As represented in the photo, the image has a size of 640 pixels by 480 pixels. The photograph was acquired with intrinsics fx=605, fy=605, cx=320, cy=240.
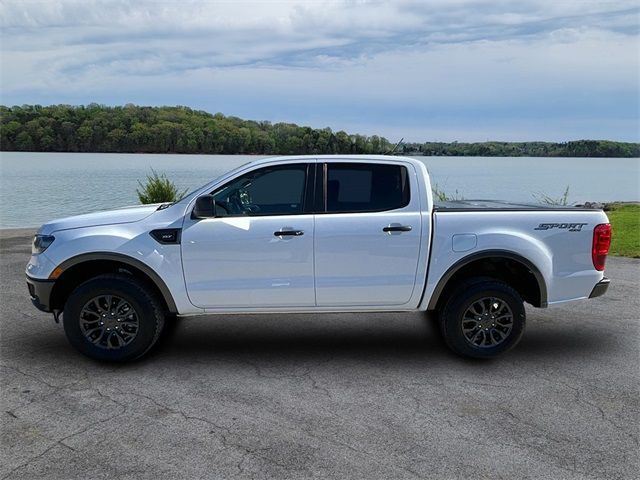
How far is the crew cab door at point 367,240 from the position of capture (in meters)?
5.40

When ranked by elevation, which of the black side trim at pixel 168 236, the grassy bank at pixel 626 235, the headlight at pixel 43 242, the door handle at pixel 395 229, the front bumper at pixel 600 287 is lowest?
the grassy bank at pixel 626 235

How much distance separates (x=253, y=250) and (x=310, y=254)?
0.51 metres

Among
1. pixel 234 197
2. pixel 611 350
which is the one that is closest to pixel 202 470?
pixel 234 197

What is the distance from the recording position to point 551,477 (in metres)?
3.49

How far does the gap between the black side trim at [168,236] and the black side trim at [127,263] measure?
0.27 metres

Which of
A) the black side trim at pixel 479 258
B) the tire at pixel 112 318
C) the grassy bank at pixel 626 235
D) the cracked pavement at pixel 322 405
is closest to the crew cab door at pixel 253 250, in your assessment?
the tire at pixel 112 318

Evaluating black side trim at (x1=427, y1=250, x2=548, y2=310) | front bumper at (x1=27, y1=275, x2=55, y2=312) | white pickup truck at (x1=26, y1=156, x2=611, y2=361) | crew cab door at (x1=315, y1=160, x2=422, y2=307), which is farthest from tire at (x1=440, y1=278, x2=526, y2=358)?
front bumper at (x1=27, y1=275, x2=55, y2=312)

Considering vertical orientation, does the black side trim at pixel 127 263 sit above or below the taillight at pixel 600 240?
below

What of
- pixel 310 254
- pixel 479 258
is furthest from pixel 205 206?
pixel 479 258

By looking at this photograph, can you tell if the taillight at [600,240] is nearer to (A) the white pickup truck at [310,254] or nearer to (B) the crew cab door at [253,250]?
(A) the white pickup truck at [310,254]

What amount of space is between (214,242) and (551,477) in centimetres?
325

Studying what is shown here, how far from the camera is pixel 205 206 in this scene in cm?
527

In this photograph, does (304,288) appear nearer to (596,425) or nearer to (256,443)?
(256,443)

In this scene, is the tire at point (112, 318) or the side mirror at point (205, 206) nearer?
the side mirror at point (205, 206)
